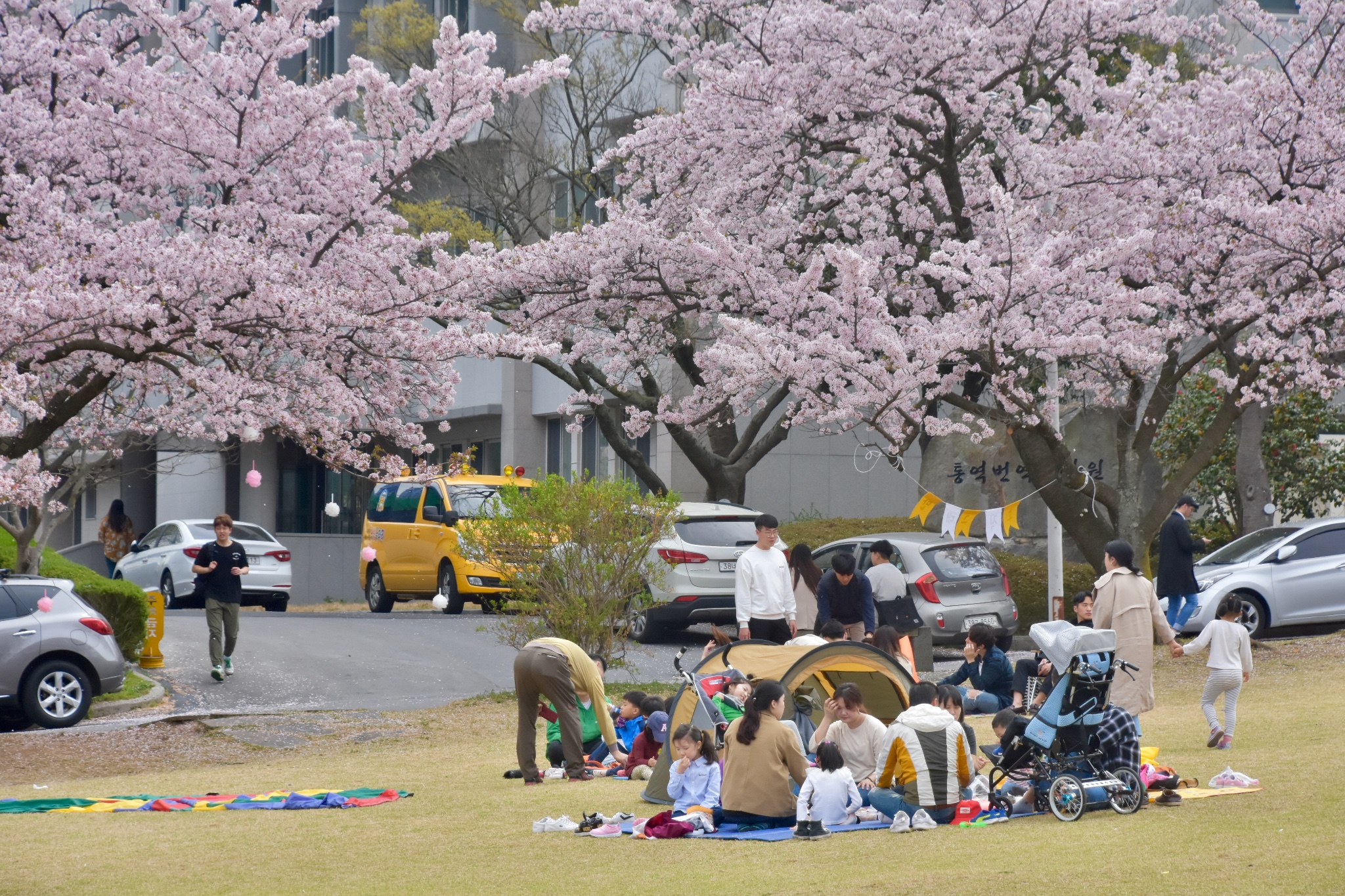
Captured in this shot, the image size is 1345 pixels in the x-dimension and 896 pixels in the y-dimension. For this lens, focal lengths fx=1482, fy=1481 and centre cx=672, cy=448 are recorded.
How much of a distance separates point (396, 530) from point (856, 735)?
1428cm

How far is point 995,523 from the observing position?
59.5ft

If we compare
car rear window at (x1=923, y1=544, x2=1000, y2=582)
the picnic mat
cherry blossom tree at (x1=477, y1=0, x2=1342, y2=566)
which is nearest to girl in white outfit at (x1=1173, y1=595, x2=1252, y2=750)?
cherry blossom tree at (x1=477, y1=0, x2=1342, y2=566)

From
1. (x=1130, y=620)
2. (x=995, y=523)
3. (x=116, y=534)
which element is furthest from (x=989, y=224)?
(x=116, y=534)

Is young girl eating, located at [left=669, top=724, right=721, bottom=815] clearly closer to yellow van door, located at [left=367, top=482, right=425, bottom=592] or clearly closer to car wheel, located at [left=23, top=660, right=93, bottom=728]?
car wheel, located at [left=23, top=660, right=93, bottom=728]

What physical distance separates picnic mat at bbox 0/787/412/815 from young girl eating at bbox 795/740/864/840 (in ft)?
Result: 10.5

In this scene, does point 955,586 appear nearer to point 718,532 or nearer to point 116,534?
point 718,532

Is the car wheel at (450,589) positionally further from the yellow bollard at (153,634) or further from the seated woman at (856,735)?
the seated woman at (856,735)

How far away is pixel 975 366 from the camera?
1586cm

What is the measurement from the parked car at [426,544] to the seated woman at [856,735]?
11248 mm

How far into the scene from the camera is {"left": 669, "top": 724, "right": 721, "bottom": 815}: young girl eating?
8695mm

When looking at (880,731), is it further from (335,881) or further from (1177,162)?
(1177,162)

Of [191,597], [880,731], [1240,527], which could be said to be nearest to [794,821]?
[880,731]

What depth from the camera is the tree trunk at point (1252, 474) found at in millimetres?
21719

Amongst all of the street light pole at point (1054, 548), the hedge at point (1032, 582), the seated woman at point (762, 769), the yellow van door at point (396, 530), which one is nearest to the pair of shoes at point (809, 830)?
the seated woman at point (762, 769)
